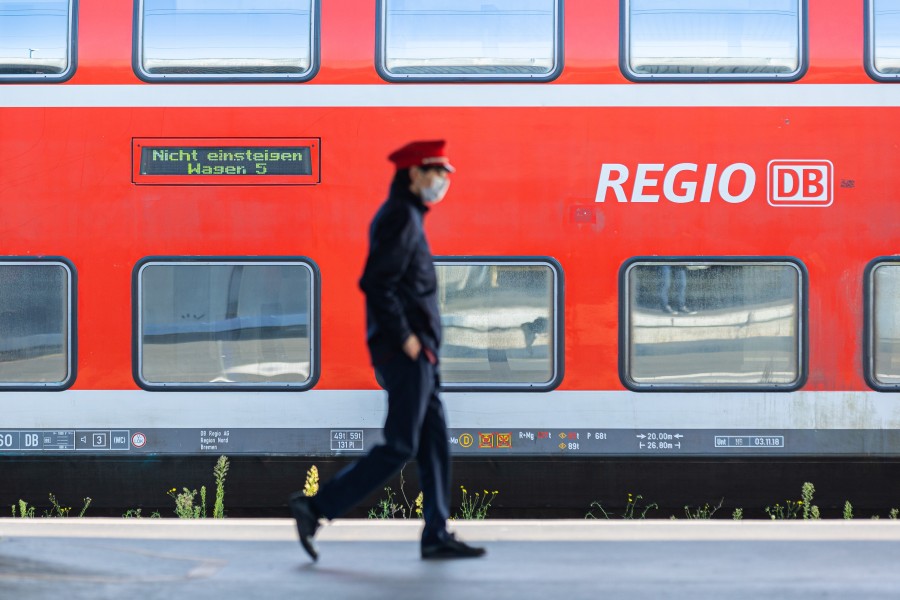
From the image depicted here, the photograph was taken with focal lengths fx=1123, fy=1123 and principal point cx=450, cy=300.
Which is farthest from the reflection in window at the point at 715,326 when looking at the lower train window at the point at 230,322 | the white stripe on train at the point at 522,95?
the lower train window at the point at 230,322

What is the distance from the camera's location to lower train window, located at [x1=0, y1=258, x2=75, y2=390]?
6.34 metres

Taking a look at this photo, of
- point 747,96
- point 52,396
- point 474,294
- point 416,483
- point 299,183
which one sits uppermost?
point 747,96

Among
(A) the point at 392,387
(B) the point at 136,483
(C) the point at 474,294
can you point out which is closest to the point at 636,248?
(C) the point at 474,294

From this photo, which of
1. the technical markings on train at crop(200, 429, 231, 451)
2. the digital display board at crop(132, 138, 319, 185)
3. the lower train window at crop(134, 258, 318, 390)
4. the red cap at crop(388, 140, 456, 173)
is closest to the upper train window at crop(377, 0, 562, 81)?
the digital display board at crop(132, 138, 319, 185)

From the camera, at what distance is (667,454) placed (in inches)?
248

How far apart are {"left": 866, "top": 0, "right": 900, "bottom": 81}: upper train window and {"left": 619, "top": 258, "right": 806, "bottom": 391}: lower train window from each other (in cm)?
119

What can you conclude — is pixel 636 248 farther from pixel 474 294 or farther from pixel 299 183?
pixel 299 183

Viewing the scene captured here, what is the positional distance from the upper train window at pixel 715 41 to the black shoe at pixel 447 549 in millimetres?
2953

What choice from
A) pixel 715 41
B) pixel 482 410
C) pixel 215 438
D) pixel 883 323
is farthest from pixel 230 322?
pixel 883 323

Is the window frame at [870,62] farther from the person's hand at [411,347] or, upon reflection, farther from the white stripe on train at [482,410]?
the person's hand at [411,347]

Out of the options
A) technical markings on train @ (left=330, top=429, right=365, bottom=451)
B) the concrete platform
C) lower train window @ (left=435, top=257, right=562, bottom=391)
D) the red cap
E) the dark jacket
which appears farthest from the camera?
technical markings on train @ (left=330, top=429, right=365, bottom=451)

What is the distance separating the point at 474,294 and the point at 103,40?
2.54m

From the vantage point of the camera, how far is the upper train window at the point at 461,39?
6273mm

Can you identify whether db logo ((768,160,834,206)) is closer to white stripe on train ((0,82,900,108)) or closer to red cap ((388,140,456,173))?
white stripe on train ((0,82,900,108))
